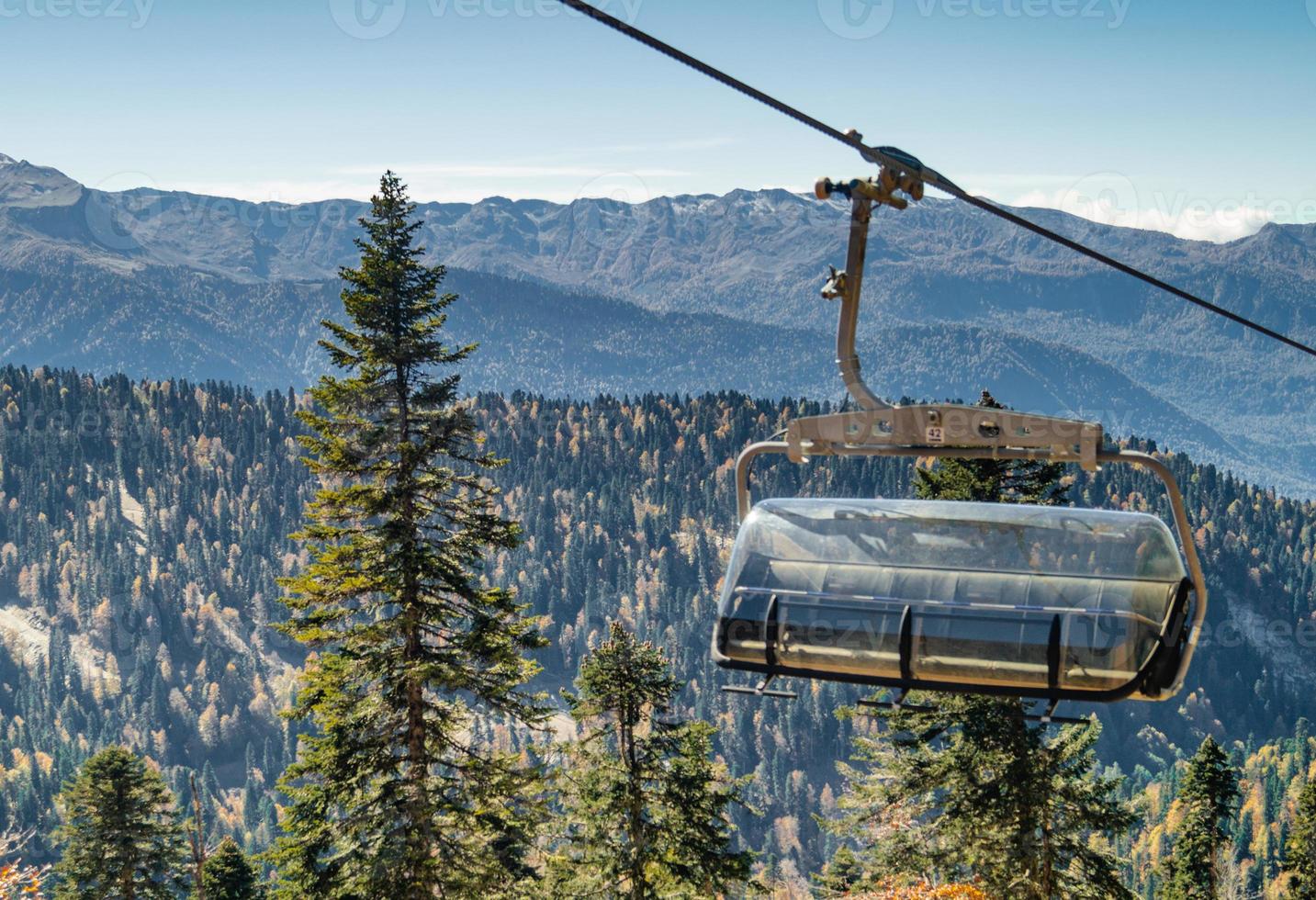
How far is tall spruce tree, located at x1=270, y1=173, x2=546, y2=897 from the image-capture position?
985 inches

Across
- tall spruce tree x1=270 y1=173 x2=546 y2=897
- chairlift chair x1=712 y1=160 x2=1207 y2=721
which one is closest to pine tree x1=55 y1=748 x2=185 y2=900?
tall spruce tree x1=270 y1=173 x2=546 y2=897

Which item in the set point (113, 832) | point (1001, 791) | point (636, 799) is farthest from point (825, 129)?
point (113, 832)

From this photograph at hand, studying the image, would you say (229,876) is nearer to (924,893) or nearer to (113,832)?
(113,832)

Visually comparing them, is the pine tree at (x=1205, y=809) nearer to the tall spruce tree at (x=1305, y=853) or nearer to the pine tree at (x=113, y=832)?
the tall spruce tree at (x=1305, y=853)

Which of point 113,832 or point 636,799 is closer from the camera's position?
point 636,799

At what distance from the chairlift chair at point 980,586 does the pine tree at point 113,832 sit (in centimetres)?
→ 4155

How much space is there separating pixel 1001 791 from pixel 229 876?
37421 millimetres

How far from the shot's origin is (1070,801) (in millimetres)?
30047

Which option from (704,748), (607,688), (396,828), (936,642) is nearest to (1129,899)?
(704,748)

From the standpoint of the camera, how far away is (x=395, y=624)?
2505 cm

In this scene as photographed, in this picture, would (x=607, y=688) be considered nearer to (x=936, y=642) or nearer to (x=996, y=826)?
(x=996, y=826)

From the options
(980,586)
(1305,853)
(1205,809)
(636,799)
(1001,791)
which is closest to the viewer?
(980,586)

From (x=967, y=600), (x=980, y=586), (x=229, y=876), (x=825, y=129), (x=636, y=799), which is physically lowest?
(x=229, y=876)

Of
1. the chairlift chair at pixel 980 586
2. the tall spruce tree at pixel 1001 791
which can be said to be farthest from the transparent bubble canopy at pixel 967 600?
the tall spruce tree at pixel 1001 791
